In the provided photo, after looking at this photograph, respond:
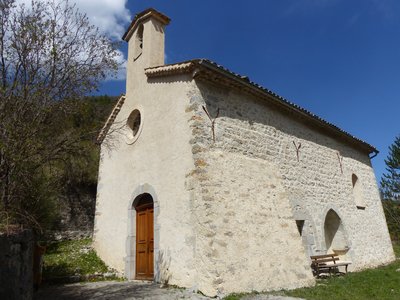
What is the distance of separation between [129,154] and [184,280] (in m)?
4.00

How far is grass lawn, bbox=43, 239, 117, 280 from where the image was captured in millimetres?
8586

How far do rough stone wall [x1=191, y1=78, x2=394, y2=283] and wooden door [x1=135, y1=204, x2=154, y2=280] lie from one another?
2.37 m

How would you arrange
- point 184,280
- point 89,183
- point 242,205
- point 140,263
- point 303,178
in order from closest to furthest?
point 184,280 → point 242,205 → point 140,263 → point 303,178 → point 89,183

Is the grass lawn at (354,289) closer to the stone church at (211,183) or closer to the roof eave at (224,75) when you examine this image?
the stone church at (211,183)

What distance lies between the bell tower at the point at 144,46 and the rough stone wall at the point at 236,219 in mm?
2541

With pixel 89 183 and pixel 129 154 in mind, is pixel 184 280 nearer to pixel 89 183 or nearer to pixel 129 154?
pixel 129 154

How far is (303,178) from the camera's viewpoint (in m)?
10.4

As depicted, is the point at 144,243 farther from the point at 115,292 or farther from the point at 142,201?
the point at 115,292

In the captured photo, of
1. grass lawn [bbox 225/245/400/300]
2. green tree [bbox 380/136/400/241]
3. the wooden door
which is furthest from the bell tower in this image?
green tree [bbox 380/136/400/241]

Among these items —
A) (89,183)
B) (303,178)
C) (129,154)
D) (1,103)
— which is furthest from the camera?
(89,183)

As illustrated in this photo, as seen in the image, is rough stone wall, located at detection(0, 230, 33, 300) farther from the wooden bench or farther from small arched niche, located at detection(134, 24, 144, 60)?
the wooden bench

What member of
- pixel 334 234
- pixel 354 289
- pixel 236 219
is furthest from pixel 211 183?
pixel 334 234

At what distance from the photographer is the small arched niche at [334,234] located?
36.8ft

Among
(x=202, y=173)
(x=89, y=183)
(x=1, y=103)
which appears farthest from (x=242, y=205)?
(x=89, y=183)
